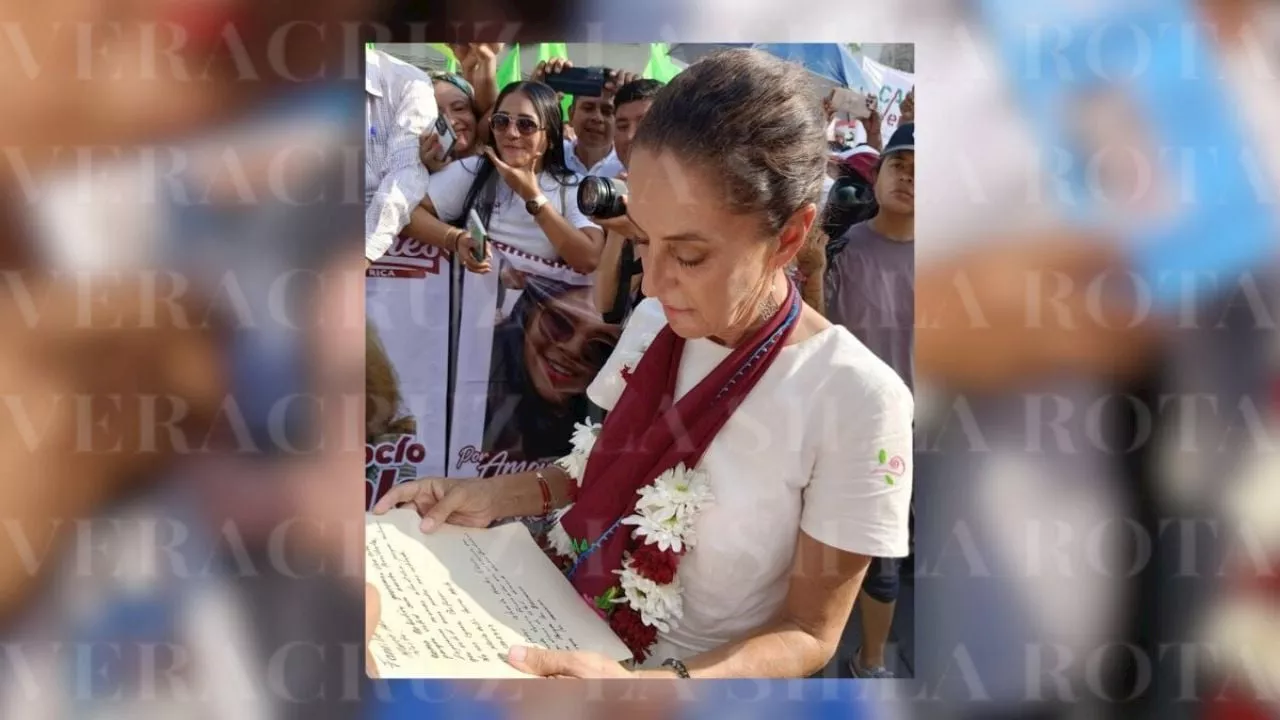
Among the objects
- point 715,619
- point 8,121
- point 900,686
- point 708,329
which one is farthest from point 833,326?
point 8,121

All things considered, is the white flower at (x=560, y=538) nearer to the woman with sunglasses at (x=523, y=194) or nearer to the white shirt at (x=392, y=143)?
the woman with sunglasses at (x=523, y=194)

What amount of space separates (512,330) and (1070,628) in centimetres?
121

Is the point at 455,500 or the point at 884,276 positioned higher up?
the point at 884,276

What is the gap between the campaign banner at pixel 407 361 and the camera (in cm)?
176

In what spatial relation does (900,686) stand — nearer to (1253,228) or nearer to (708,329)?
(708,329)

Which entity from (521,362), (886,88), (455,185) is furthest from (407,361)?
(886,88)

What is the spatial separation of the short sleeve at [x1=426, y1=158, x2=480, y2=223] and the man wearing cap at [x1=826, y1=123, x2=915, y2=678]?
654mm

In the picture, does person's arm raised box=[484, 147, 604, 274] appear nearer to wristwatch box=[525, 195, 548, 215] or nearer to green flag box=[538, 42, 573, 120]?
wristwatch box=[525, 195, 548, 215]

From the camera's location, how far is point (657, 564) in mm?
1707

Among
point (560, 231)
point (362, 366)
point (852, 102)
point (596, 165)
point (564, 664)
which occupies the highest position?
point (852, 102)

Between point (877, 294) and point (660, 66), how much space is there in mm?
554

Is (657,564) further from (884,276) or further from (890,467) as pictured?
(884,276)

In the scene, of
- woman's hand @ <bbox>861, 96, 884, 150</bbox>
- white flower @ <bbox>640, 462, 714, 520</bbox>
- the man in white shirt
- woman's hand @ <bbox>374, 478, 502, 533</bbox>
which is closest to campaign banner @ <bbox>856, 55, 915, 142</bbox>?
woman's hand @ <bbox>861, 96, 884, 150</bbox>

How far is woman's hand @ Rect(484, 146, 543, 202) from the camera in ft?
5.70
